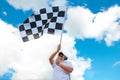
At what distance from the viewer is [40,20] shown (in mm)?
11234

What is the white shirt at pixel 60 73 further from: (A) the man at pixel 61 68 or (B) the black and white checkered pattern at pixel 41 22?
(B) the black and white checkered pattern at pixel 41 22

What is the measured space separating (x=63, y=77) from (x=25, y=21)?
3.80 meters

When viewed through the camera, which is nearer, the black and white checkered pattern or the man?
the man

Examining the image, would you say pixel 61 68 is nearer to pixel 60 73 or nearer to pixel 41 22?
pixel 60 73

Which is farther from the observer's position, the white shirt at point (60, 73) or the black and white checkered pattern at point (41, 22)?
the black and white checkered pattern at point (41, 22)

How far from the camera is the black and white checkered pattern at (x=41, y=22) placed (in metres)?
10.7

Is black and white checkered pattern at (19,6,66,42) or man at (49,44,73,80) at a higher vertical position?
black and white checkered pattern at (19,6,66,42)

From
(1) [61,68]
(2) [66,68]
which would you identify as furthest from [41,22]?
(2) [66,68]

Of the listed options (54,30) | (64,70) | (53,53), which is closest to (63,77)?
(64,70)

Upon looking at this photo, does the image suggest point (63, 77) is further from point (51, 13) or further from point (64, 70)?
point (51, 13)

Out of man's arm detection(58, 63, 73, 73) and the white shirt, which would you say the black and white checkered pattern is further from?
man's arm detection(58, 63, 73, 73)

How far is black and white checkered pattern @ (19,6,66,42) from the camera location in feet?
35.2

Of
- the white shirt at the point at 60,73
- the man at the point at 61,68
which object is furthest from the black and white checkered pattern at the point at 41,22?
the white shirt at the point at 60,73

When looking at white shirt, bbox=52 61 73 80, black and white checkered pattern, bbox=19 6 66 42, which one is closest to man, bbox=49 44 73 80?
white shirt, bbox=52 61 73 80
